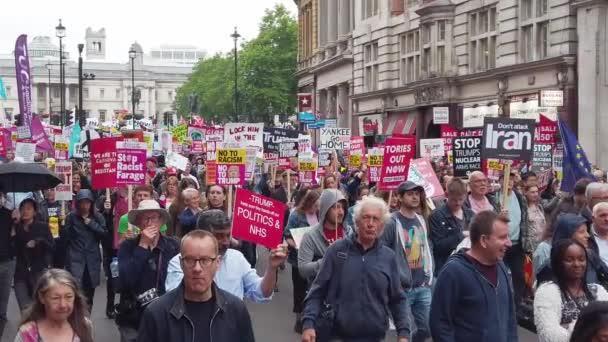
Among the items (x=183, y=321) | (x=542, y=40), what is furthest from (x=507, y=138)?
(x=542, y=40)

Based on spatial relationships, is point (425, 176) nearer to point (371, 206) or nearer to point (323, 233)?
point (323, 233)

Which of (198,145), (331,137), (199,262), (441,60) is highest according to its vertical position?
(441,60)

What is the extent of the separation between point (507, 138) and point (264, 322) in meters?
3.58

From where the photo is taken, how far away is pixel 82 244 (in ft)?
39.9

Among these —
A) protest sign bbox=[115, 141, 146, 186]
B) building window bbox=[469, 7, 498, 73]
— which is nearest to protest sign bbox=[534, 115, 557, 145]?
protest sign bbox=[115, 141, 146, 186]

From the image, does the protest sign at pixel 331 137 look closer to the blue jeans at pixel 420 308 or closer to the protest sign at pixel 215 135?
the protest sign at pixel 215 135

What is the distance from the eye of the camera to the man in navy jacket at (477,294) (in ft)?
20.6

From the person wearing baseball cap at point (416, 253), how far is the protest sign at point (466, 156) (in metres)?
6.31

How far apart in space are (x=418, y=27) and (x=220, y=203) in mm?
32772

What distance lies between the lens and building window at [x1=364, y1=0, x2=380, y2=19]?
49906 millimetres

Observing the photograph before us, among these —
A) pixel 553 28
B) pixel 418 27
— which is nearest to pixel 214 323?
pixel 553 28

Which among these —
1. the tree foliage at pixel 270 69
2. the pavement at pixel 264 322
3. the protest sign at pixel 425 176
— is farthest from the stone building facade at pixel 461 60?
the tree foliage at pixel 270 69

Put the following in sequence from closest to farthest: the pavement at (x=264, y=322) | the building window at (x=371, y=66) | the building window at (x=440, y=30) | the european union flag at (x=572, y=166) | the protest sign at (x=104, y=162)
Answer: the pavement at (x=264, y=322) < the protest sign at (x=104, y=162) < the european union flag at (x=572, y=166) < the building window at (x=440, y=30) < the building window at (x=371, y=66)

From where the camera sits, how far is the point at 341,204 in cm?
881
